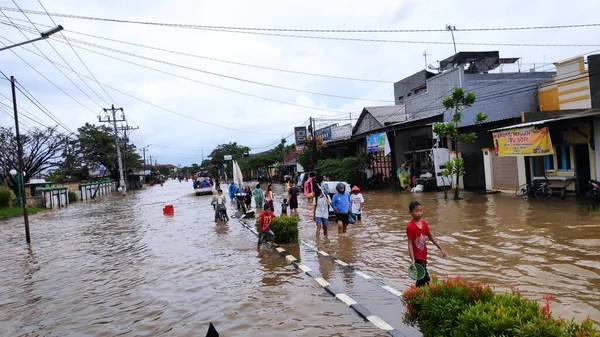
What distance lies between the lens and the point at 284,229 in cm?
1178

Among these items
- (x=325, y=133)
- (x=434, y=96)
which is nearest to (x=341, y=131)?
(x=325, y=133)

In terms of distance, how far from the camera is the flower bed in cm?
312

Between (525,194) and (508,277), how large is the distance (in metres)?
13.6

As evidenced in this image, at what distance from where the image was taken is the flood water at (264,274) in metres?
6.32

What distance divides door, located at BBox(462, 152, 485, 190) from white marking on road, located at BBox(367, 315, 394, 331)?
67.4 feet

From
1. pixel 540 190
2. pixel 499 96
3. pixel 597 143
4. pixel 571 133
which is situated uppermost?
pixel 499 96

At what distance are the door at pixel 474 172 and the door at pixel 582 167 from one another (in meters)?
6.69

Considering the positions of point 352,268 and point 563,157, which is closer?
point 352,268

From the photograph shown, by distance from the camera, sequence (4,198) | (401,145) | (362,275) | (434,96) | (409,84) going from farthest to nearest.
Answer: (409,84), (401,145), (4,198), (434,96), (362,275)

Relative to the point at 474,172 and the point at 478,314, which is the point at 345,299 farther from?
the point at 474,172

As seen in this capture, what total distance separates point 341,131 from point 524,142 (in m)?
29.3

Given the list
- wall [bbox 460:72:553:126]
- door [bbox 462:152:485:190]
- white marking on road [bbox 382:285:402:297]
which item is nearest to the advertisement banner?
wall [bbox 460:72:553:126]

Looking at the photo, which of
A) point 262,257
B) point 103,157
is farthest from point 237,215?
point 103,157

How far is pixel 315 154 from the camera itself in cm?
3862
